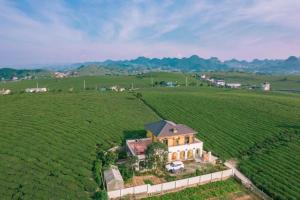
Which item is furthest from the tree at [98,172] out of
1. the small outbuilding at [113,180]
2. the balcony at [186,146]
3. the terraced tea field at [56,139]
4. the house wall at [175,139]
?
the balcony at [186,146]

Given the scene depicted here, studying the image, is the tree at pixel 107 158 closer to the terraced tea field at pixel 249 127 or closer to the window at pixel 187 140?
the window at pixel 187 140

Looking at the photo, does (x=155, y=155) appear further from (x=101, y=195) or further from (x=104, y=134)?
(x=104, y=134)

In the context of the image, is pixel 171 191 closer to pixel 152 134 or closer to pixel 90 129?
pixel 152 134

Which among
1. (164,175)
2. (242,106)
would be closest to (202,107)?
(242,106)

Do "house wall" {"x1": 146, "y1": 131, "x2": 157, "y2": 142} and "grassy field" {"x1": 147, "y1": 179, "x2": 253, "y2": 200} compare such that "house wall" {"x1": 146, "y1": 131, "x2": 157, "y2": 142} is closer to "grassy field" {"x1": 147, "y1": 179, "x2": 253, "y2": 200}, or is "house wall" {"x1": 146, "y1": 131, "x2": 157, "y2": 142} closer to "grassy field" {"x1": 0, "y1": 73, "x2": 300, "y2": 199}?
"grassy field" {"x1": 0, "y1": 73, "x2": 300, "y2": 199}

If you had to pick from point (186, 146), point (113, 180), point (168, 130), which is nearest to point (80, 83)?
point (168, 130)
